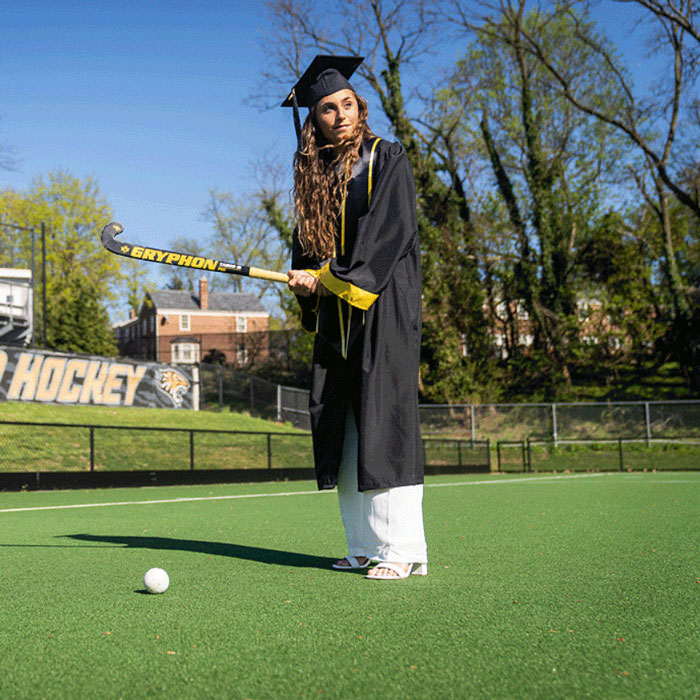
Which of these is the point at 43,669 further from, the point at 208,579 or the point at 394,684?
the point at 208,579

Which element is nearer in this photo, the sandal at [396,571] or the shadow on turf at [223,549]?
the sandal at [396,571]

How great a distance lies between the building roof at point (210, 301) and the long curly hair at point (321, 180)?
60227 millimetres

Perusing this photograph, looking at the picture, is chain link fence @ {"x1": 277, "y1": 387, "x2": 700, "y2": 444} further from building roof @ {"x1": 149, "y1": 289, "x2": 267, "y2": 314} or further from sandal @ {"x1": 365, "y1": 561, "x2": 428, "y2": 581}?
building roof @ {"x1": 149, "y1": 289, "x2": 267, "y2": 314}

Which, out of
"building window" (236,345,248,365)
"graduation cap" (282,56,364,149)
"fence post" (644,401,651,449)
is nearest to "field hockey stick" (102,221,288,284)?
"graduation cap" (282,56,364,149)

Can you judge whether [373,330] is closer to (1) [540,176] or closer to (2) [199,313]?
(1) [540,176]

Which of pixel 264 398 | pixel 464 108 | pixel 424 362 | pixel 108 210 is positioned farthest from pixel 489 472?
pixel 108 210

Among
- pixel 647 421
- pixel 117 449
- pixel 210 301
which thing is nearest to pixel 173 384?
pixel 117 449

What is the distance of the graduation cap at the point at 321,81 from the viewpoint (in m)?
4.09

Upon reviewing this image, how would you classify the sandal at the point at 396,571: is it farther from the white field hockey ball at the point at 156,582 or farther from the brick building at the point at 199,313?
the brick building at the point at 199,313

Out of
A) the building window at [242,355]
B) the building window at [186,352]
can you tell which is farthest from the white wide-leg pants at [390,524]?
the building window at [186,352]

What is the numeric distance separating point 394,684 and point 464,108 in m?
34.3

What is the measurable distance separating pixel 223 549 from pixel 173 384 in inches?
1002

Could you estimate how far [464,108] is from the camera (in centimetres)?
3403

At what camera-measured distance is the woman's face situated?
4035 mm
